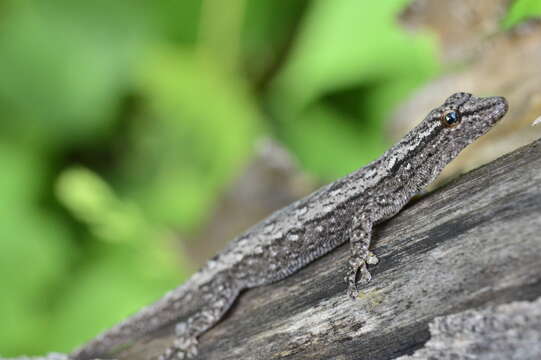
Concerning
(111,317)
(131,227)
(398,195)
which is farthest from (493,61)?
(111,317)

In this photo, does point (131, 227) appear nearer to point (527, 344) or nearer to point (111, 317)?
point (111, 317)

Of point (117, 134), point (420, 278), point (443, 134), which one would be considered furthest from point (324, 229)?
point (117, 134)

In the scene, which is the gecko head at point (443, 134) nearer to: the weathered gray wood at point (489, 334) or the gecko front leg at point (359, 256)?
the gecko front leg at point (359, 256)

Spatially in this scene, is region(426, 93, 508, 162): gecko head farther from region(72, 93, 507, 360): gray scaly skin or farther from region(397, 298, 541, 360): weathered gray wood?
region(397, 298, 541, 360): weathered gray wood

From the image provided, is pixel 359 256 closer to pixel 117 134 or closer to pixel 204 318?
pixel 204 318

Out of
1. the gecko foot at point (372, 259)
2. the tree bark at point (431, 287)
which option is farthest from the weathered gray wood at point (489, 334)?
the gecko foot at point (372, 259)
